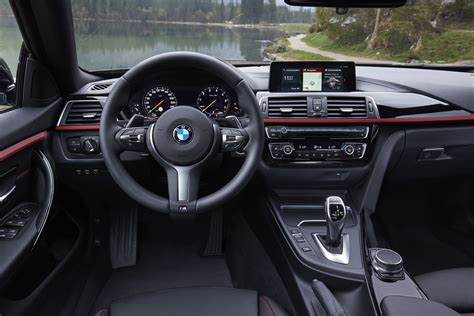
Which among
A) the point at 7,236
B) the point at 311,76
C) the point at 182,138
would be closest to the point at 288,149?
the point at 311,76

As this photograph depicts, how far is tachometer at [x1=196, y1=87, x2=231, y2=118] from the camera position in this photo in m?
2.29

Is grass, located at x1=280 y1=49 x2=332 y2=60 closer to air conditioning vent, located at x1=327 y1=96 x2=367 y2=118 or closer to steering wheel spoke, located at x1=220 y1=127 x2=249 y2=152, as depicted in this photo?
air conditioning vent, located at x1=327 y1=96 x2=367 y2=118

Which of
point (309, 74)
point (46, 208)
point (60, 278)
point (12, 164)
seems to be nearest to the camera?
point (12, 164)

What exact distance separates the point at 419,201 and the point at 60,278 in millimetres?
2350

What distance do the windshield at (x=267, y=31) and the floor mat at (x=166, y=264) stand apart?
122 centimetres

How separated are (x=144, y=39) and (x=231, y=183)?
922 millimetres

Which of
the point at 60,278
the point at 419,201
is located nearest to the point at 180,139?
the point at 60,278

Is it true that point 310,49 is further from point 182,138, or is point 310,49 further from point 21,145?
point 21,145

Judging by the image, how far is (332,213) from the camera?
2.26 metres

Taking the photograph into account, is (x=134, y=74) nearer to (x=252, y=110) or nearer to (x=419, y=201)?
(x=252, y=110)

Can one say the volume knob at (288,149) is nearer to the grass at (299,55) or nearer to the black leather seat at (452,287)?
the grass at (299,55)

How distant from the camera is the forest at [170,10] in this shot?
2.26 meters

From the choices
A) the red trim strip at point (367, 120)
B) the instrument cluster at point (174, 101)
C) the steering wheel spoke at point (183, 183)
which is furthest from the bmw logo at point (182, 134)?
the red trim strip at point (367, 120)

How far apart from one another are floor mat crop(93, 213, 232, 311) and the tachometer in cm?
116
